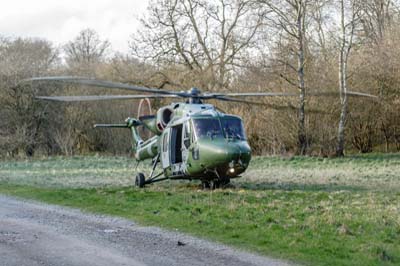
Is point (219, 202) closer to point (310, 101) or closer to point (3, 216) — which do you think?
point (3, 216)

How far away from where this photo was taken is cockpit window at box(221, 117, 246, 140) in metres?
15.4

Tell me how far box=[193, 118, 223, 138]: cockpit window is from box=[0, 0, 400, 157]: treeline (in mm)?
14647

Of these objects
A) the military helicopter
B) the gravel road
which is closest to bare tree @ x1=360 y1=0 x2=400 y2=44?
the military helicopter

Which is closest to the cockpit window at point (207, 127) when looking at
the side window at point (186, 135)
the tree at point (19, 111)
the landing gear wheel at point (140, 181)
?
the side window at point (186, 135)

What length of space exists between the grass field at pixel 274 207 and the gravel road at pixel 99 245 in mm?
463

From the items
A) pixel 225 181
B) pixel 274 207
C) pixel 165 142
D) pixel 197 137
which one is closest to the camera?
pixel 274 207

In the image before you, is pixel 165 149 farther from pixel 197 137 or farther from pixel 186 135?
pixel 197 137

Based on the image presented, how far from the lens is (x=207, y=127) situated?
15.5 meters

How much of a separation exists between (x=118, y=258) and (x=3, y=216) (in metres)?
4.96

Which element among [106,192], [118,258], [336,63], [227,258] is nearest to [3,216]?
[106,192]

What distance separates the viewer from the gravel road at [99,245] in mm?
7773

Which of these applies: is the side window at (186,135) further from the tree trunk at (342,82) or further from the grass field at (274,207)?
the tree trunk at (342,82)

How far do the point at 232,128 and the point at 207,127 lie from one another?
2.03 ft

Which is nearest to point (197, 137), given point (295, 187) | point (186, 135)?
point (186, 135)
